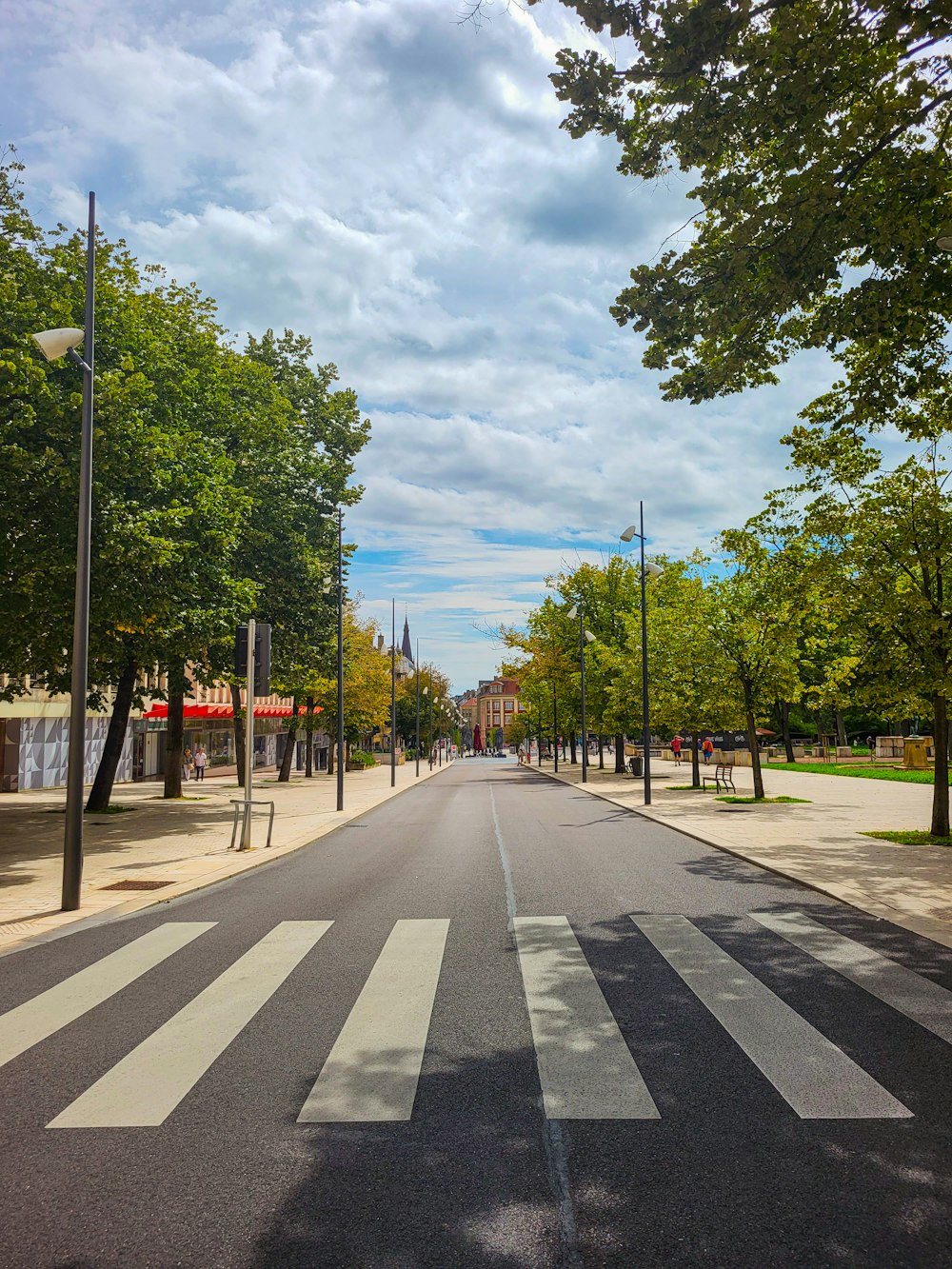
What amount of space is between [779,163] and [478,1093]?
863cm

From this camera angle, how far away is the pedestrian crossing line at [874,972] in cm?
595

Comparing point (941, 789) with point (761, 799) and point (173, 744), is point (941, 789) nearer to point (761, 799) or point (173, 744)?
point (761, 799)

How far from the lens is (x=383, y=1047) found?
17.3ft

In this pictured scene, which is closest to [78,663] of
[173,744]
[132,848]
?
[132,848]

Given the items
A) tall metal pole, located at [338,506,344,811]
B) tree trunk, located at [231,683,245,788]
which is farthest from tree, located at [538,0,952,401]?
tree trunk, located at [231,683,245,788]

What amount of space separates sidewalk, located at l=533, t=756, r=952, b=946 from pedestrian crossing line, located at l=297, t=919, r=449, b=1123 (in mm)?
4799

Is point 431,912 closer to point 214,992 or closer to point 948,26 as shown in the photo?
point 214,992

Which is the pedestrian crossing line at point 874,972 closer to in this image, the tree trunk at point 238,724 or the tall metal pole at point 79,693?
the tall metal pole at point 79,693

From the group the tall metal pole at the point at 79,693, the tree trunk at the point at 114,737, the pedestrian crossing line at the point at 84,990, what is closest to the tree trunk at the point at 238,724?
the tree trunk at the point at 114,737

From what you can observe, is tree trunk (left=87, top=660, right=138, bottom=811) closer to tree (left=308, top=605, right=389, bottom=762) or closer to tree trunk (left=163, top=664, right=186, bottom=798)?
tree trunk (left=163, top=664, right=186, bottom=798)

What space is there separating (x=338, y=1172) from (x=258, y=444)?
24413mm

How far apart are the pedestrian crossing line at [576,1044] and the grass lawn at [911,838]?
1004cm

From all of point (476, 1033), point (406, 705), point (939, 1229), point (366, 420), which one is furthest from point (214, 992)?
point (406, 705)

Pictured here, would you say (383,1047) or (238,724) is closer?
(383,1047)
